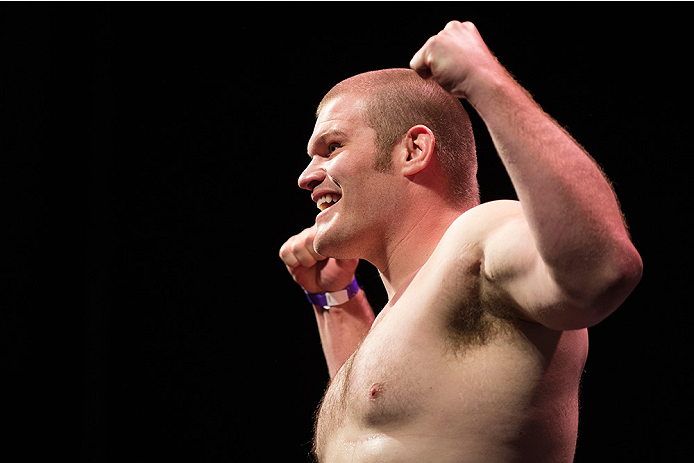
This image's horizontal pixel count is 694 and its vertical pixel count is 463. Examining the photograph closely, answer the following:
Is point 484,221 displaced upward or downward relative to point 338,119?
downward

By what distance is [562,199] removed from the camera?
2.35 feet

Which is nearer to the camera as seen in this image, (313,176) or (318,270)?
(313,176)

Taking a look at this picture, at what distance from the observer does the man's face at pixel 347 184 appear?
1.21 meters

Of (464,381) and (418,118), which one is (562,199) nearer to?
(464,381)

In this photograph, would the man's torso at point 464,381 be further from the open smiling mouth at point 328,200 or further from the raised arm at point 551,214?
the open smiling mouth at point 328,200

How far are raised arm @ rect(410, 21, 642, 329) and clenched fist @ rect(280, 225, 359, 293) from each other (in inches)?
32.6

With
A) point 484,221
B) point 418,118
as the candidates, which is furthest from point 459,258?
point 418,118

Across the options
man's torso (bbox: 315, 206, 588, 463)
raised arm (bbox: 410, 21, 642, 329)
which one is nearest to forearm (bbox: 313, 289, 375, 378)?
man's torso (bbox: 315, 206, 588, 463)

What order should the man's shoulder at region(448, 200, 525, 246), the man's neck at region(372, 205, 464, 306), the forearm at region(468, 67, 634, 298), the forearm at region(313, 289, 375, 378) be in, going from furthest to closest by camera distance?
the forearm at region(313, 289, 375, 378) < the man's neck at region(372, 205, 464, 306) < the man's shoulder at region(448, 200, 525, 246) < the forearm at region(468, 67, 634, 298)

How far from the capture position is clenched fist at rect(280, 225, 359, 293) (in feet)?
5.26

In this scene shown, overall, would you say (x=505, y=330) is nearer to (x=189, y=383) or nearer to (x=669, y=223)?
(x=669, y=223)

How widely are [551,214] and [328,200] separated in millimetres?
619

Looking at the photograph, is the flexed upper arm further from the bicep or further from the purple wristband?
the purple wristband

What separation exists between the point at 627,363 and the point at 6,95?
6.19ft
